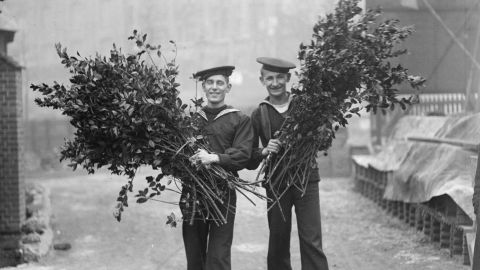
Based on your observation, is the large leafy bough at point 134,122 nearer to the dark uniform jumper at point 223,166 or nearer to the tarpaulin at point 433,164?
the dark uniform jumper at point 223,166

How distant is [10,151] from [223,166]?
17.5 feet

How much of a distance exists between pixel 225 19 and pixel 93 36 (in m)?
7.85

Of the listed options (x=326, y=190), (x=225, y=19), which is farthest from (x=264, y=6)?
(x=326, y=190)

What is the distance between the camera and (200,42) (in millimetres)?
40031

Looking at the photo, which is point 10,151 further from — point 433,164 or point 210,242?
point 433,164

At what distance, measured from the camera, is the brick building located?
9422 millimetres

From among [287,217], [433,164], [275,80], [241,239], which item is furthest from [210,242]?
[433,164]

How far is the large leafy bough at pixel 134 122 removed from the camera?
16.0 feet

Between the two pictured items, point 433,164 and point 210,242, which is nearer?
point 210,242

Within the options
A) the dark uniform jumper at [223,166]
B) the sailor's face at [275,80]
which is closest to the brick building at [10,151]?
the dark uniform jumper at [223,166]

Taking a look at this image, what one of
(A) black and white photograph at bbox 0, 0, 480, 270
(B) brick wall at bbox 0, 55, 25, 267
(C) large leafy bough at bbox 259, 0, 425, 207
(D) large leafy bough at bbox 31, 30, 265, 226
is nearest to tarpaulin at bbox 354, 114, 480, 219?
(A) black and white photograph at bbox 0, 0, 480, 270

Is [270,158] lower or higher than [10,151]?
higher

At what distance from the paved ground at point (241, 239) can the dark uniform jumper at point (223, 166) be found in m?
2.60

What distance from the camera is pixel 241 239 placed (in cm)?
956
